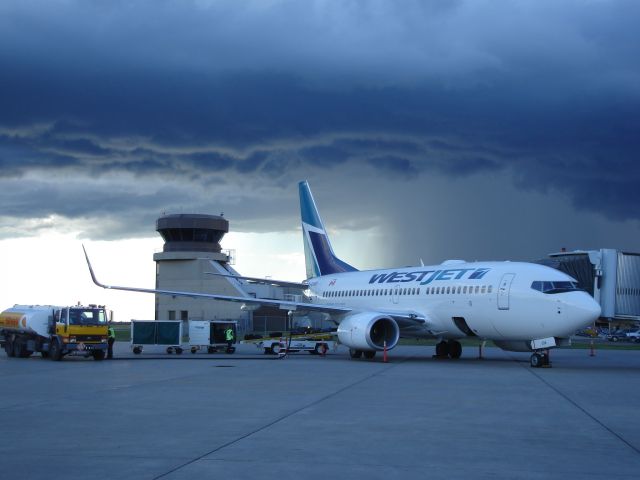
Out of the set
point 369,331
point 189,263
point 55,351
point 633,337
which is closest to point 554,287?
point 369,331

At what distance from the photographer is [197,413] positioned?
47.6ft

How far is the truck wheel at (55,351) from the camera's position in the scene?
31625 millimetres

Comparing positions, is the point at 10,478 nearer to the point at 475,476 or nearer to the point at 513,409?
the point at 475,476

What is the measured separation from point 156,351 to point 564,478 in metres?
35.5

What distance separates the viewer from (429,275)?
3238 cm

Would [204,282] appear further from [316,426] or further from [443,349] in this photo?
[316,426]

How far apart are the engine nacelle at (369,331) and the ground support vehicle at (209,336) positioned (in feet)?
32.7

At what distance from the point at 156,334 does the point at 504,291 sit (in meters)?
18.8

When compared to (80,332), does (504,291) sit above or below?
above

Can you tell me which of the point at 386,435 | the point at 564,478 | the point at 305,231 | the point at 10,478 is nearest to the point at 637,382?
the point at 386,435

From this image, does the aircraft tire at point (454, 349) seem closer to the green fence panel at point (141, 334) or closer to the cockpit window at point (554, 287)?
the cockpit window at point (554, 287)

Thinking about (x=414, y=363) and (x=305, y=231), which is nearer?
(x=414, y=363)

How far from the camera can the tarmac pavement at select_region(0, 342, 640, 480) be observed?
957 centimetres

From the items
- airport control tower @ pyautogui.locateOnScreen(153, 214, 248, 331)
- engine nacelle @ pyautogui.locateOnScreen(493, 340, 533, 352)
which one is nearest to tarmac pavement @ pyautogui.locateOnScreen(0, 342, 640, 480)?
engine nacelle @ pyautogui.locateOnScreen(493, 340, 533, 352)
